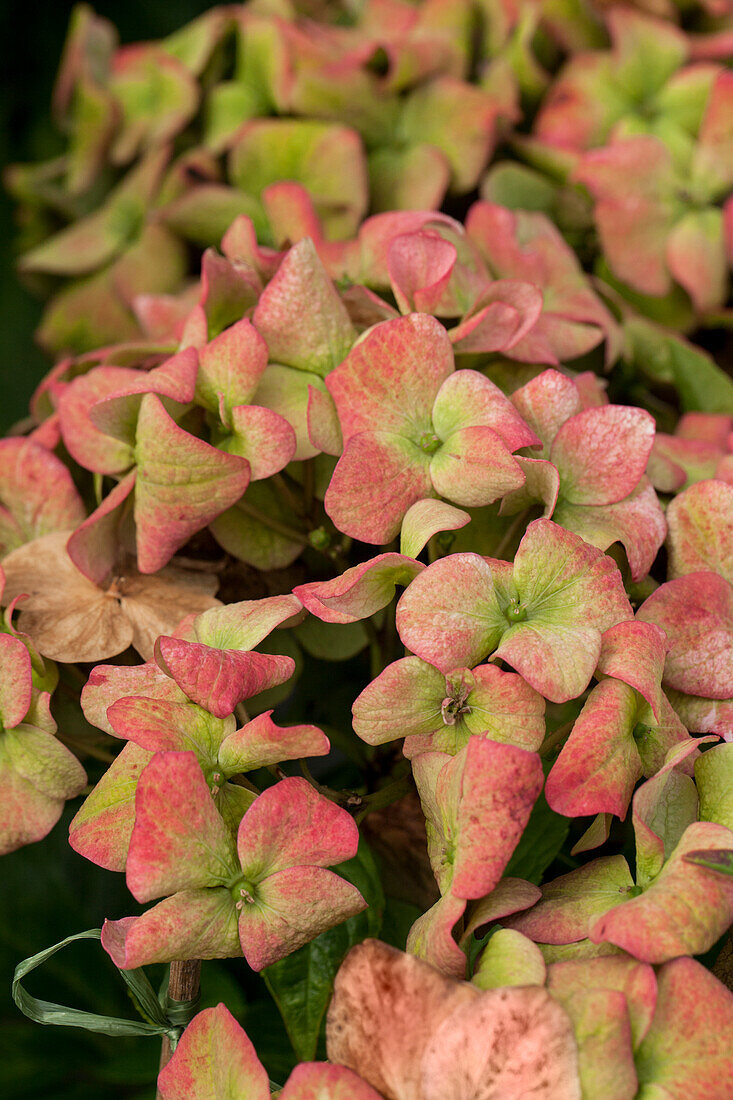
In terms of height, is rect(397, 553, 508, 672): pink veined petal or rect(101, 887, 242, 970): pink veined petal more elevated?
rect(397, 553, 508, 672): pink veined petal

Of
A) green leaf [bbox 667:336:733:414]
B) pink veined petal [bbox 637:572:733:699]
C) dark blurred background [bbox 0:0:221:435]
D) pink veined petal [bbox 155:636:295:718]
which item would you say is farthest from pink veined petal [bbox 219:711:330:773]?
dark blurred background [bbox 0:0:221:435]

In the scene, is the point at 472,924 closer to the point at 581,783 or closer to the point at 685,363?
the point at 581,783

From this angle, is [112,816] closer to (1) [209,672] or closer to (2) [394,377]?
(1) [209,672]

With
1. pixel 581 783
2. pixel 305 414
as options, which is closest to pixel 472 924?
pixel 581 783

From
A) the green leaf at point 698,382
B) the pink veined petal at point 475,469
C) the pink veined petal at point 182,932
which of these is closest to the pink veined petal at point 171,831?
the pink veined petal at point 182,932

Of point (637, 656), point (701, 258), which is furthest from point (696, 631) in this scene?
point (701, 258)

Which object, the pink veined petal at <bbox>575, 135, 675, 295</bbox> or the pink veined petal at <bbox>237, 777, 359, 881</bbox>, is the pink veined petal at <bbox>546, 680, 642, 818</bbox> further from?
the pink veined petal at <bbox>575, 135, 675, 295</bbox>
